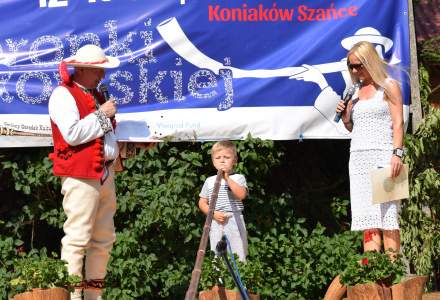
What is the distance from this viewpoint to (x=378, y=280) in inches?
236

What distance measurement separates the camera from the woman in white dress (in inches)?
258

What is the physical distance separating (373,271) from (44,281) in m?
1.85

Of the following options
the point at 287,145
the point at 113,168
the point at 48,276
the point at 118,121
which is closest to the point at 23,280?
the point at 48,276

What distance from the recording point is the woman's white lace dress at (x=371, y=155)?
657cm

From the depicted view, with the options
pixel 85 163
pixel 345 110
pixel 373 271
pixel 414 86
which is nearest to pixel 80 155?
pixel 85 163

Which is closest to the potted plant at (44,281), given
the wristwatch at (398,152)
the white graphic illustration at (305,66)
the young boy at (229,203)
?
the young boy at (229,203)

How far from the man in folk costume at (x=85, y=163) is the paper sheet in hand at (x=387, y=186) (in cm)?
162

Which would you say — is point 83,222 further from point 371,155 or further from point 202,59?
point 202,59

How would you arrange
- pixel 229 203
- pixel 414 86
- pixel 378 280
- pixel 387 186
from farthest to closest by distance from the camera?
pixel 414 86 < pixel 229 203 < pixel 387 186 < pixel 378 280

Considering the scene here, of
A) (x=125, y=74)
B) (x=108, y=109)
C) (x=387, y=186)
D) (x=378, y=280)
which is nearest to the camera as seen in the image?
(x=378, y=280)

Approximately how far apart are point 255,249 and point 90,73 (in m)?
2.11

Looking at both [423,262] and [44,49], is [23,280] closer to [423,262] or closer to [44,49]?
[44,49]

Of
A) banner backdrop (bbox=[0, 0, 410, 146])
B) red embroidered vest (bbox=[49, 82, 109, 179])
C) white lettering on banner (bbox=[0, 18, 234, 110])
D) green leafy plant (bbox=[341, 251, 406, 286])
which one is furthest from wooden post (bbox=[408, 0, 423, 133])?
red embroidered vest (bbox=[49, 82, 109, 179])

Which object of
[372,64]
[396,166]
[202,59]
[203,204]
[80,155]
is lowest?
[203,204]
